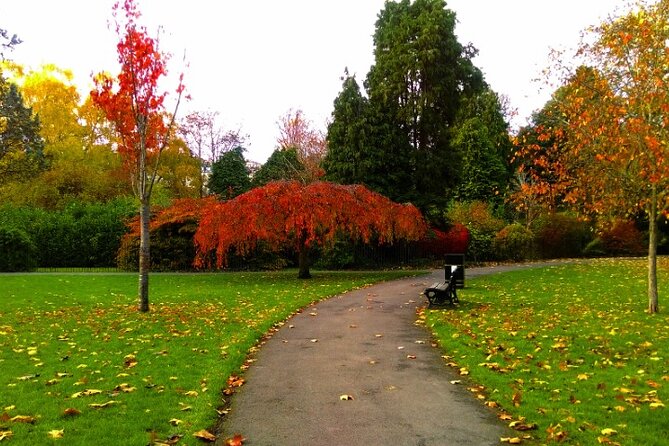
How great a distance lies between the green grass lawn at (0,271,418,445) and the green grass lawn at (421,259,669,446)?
2.96 meters

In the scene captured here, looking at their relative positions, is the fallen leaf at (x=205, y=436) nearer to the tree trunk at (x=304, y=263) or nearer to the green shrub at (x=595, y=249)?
the tree trunk at (x=304, y=263)

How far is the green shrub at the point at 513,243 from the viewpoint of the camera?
26.5 metres

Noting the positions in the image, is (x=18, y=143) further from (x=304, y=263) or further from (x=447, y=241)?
(x=447, y=241)

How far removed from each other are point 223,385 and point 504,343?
4.29 meters

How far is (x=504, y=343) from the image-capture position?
791 cm

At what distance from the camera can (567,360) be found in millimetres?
6871

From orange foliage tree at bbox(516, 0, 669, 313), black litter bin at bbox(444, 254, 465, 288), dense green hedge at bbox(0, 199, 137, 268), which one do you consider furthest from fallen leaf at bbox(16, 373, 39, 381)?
dense green hedge at bbox(0, 199, 137, 268)

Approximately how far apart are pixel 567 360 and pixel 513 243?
2082cm

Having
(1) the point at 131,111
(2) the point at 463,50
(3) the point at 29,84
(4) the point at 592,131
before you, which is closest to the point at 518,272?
(4) the point at 592,131

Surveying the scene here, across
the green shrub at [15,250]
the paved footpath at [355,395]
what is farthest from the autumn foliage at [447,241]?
the green shrub at [15,250]

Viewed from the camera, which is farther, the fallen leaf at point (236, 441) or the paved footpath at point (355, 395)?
the paved footpath at point (355, 395)

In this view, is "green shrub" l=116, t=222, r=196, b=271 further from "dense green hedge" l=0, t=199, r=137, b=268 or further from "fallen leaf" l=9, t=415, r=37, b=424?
"fallen leaf" l=9, t=415, r=37, b=424

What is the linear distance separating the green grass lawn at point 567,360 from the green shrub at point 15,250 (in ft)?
64.2

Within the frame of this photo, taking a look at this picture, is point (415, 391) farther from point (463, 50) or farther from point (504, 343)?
point (463, 50)
